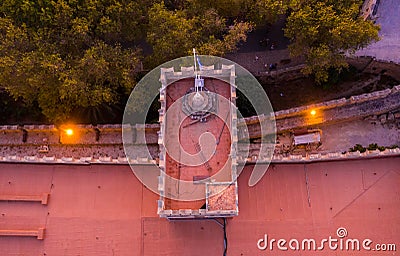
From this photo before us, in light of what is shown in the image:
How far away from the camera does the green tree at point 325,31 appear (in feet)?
137

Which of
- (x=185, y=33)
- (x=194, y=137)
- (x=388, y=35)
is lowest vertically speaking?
(x=194, y=137)

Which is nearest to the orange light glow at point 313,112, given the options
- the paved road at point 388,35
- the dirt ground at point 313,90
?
the dirt ground at point 313,90

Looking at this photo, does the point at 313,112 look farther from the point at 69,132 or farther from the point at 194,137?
the point at 69,132

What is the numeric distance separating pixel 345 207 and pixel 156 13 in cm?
2469

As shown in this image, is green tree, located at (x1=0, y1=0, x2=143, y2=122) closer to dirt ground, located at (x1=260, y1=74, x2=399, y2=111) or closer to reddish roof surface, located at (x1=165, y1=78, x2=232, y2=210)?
reddish roof surface, located at (x1=165, y1=78, x2=232, y2=210)

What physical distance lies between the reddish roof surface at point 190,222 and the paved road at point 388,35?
16670mm

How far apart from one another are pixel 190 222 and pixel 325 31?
22819mm

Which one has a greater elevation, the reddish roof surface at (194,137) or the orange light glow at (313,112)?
the orange light glow at (313,112)

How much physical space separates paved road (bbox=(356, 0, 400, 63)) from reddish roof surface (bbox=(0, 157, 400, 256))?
1667 cm

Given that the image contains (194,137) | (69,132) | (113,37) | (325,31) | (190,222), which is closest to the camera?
(194,137)

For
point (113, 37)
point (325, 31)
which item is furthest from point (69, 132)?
point (325, 31)

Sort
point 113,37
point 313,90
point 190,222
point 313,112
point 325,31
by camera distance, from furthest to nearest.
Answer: point 313,90 → point 313,112 → point 113,37 → point 325,31 → point 190,222

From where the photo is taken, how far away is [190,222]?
34719mm

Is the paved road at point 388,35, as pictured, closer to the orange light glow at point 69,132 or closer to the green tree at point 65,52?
the green tree at point 65,52
